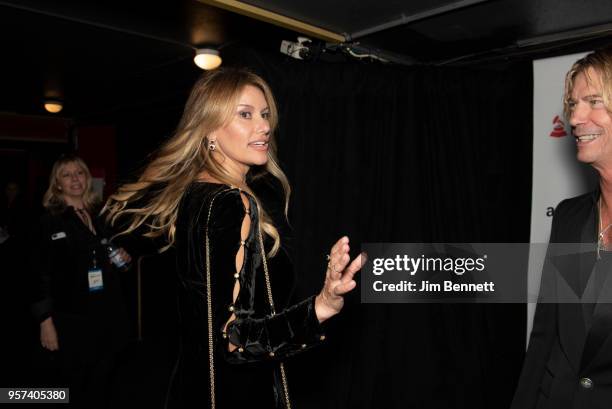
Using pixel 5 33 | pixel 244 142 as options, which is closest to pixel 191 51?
pixel 5 33

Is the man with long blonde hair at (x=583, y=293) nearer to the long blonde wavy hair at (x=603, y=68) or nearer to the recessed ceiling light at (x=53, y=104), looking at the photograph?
the long blonde wavy hair at (x=603, y=68)

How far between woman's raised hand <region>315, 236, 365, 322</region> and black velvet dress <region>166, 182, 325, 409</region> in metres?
0.03

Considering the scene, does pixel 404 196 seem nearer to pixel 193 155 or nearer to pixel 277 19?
pixel 277 19

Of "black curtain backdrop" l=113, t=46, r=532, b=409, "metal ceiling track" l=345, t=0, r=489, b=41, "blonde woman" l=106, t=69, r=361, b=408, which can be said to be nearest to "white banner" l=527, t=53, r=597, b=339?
"black curtain backdrop" l=113, t=46, r=532, b=409

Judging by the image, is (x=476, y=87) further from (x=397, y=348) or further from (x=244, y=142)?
(x=244, y=142)

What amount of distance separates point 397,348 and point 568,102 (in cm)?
185

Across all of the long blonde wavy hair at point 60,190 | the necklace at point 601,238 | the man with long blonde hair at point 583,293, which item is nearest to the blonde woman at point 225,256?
the man with long blonde hair at point 583,293

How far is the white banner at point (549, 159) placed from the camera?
297 centimetres

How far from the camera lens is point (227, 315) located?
3.86 ft

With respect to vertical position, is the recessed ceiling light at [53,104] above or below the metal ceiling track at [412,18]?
above

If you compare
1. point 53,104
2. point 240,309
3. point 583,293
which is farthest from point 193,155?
point 53,104

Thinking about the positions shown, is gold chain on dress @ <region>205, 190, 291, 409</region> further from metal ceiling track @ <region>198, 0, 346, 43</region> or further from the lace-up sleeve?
metal ceiling track @ <region>198, 0, 346, 43</region>

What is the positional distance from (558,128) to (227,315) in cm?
272

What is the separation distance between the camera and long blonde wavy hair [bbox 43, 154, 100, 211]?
3.08 metres
